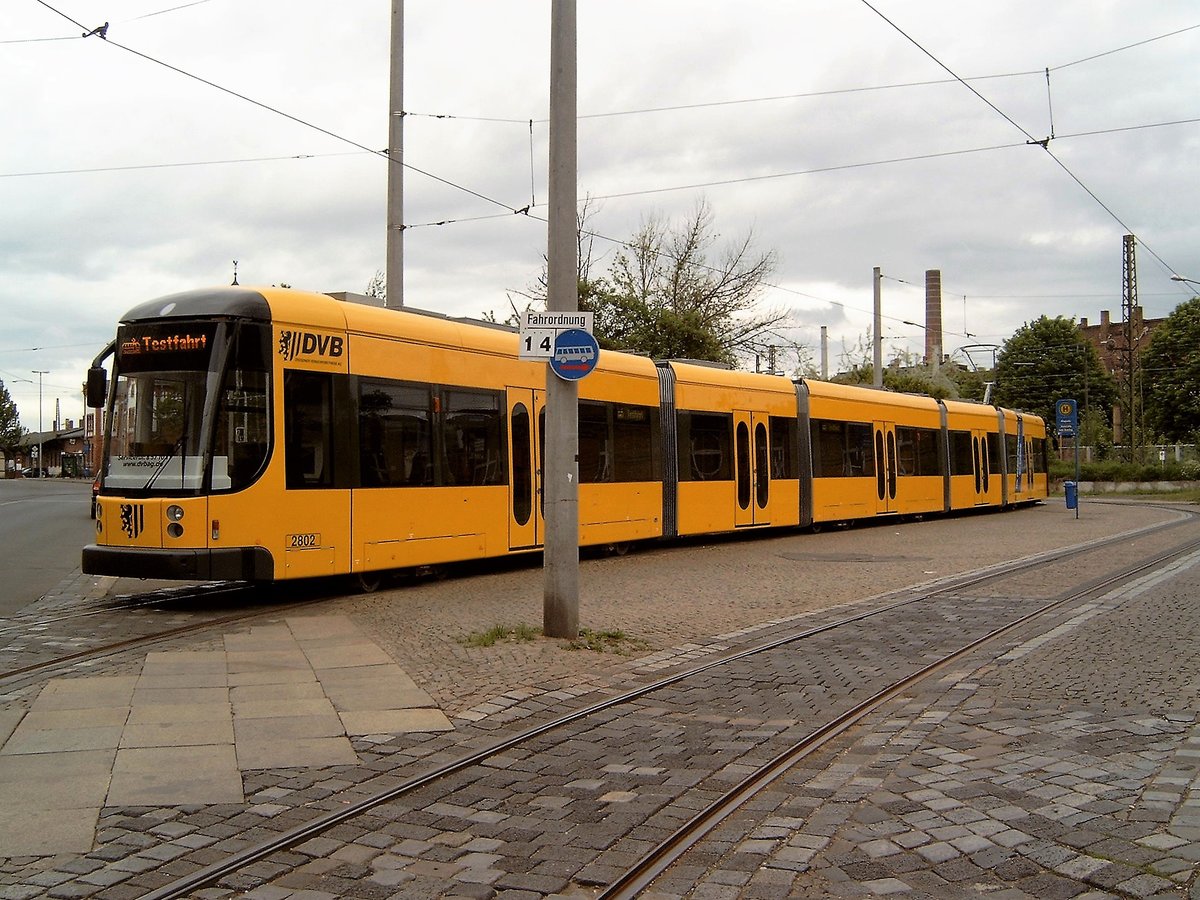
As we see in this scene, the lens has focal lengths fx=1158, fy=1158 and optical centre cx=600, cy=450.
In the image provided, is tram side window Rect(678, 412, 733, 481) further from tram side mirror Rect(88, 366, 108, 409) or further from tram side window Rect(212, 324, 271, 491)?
tram side mirror Rect(88, 366, 108, 409)

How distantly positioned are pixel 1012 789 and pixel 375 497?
8.85m

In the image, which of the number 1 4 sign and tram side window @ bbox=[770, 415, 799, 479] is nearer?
the number 1 4 sign

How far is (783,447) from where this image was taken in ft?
76.3

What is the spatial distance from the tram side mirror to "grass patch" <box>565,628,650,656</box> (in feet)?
19.6

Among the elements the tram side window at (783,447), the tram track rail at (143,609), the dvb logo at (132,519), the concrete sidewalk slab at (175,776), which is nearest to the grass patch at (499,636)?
the tram track rail at (143,609)

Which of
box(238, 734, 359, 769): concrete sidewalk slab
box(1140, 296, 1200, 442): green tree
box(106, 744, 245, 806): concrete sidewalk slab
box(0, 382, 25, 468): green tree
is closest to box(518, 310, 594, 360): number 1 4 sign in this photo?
box(238, 734, 359, 769): concrete sidewalk slab

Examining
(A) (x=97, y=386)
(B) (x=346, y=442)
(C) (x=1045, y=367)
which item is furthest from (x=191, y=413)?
(C) (x=1045, y=367)

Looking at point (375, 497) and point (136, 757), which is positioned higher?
point (375, 497)

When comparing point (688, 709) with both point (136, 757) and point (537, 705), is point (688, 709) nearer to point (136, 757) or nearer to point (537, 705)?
point (537, 705)

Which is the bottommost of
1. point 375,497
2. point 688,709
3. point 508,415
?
point 688,709

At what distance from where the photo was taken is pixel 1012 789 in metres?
5.47

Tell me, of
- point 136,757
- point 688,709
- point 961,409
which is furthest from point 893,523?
point 136,757

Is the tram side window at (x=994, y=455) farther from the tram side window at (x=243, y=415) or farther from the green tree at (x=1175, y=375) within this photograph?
the green tree at (x=1175, y=375)

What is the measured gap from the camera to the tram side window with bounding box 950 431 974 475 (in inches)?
A: 1262
